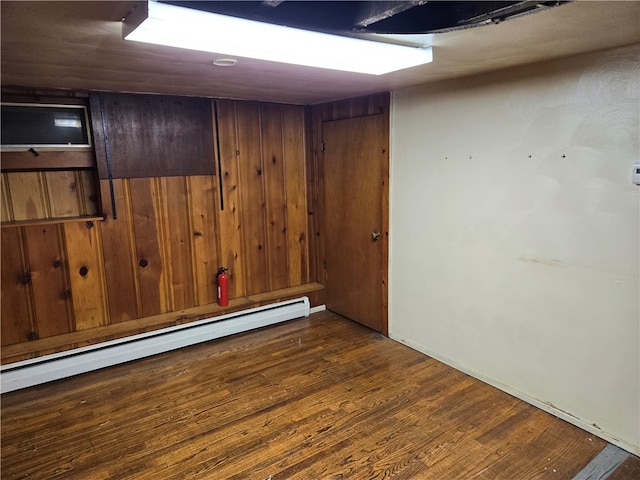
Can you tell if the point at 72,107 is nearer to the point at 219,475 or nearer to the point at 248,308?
the point at 248,308

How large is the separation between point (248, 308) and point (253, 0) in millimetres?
2819

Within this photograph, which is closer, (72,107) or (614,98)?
(614,98)

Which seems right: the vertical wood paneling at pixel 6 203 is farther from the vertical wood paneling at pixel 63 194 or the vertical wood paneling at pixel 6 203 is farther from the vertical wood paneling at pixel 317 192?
the vertical wood paneling at pixel 317 192

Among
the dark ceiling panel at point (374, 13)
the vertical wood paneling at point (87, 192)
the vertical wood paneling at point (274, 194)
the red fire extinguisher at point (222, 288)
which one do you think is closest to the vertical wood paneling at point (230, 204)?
the red fire extinguisher at point (222, 288)

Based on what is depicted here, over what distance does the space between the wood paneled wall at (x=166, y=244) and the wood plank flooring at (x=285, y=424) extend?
1.53 ft

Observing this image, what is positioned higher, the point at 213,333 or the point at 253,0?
the point at 253,0

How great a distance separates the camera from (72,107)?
3168mm

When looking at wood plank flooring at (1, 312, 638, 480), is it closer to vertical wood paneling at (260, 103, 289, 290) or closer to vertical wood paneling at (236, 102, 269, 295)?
vertical wood paneling at (236, 102, 269, 295)

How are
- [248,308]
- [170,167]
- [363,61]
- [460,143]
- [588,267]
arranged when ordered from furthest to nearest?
[248,308], [170,167], [460,143], [588,267], [363,61]

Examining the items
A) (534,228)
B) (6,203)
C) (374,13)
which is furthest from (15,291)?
(534,228)

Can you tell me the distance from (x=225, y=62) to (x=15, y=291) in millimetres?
2300

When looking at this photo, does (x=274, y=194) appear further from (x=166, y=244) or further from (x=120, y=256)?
(x=120, y=256)

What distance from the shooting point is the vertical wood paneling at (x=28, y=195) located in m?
3.06

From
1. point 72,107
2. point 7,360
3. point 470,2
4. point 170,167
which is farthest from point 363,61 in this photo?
point 7,360
